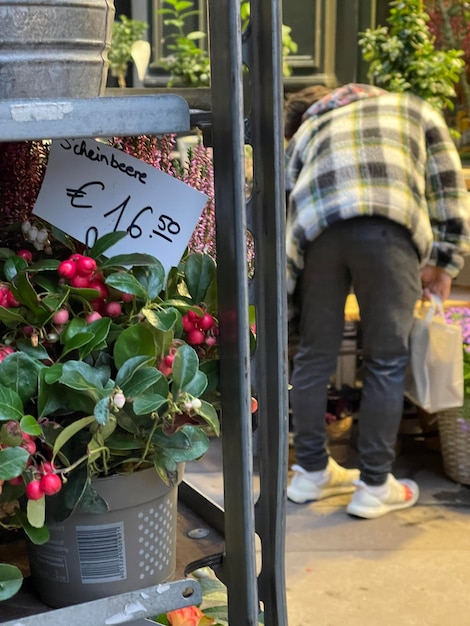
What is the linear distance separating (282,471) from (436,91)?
2636 mm

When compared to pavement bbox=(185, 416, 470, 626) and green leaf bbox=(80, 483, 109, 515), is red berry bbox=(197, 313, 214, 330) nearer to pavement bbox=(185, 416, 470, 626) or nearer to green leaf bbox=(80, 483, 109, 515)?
green leaf bbox=(80, 483, 109, 515)

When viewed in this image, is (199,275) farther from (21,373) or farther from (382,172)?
(382,172)

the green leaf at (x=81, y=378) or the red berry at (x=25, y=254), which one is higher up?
the red berry at (x=25, y=254)

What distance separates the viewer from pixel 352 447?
354 centimetres

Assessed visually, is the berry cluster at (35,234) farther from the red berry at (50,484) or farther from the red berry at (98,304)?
the red berry at (50,484)

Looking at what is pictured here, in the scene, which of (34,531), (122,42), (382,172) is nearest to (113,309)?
(34,531)

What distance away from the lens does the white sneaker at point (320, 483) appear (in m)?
3.07

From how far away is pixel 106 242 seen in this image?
2.83 feet

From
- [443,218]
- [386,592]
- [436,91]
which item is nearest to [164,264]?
[386,592]

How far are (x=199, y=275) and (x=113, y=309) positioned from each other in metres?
0.11

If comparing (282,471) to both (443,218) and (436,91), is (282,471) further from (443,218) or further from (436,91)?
(436,91)

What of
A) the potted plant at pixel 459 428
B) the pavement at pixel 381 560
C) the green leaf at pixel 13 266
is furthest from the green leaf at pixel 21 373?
the potted plant at pixel 459 428

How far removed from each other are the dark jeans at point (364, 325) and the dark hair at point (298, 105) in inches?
19.8

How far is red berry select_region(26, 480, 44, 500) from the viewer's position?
0.74 meters
